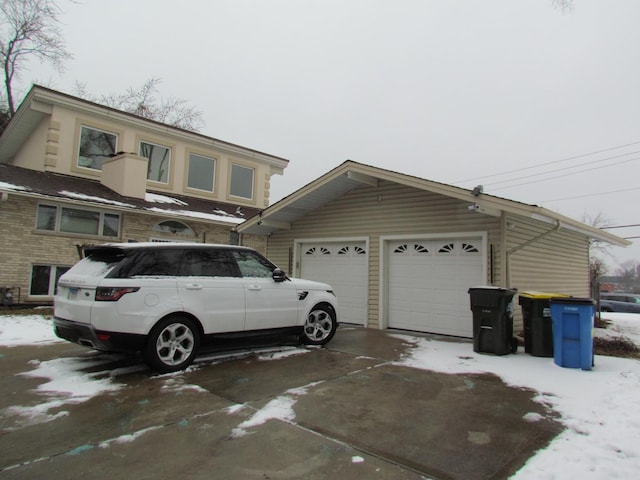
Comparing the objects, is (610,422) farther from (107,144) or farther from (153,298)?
(107,144)

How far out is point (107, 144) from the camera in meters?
15.7

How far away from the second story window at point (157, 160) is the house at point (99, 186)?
4 cm

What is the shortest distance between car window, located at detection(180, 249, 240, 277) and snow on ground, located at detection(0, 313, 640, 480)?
4.83ft

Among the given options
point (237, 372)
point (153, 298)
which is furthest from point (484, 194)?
point (153, 298)

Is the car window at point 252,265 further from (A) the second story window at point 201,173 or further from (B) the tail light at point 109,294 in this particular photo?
(A) the second story window at point 201,173

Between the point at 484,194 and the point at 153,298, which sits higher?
the point at 484,194

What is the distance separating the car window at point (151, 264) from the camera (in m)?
5.45

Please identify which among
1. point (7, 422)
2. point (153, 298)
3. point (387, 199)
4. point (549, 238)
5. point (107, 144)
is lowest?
point (7, 422)

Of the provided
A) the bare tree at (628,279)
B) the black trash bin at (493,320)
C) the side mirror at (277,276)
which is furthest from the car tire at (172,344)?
the bare tree at (628,279)

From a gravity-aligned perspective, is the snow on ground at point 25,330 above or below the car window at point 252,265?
below

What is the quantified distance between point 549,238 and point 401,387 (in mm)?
7259

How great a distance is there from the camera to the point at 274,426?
153 inches

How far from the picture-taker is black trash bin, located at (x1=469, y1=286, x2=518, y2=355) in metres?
7.03

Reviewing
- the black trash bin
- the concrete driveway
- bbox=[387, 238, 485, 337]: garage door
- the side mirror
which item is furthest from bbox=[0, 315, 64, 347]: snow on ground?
the black trash bin
